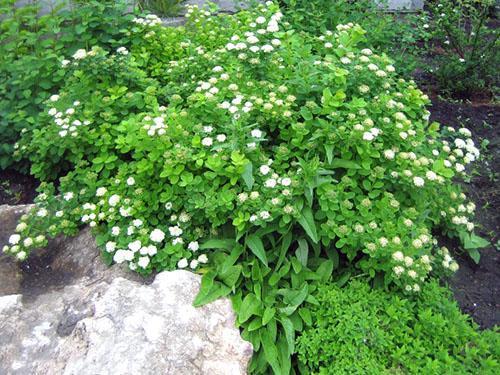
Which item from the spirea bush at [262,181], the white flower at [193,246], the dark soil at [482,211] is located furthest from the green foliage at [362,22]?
the white flower at [193,246]

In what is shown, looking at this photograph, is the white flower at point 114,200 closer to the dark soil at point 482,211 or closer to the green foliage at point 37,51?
the green foliage at point 37,51

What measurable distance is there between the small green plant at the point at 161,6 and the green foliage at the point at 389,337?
186 inches

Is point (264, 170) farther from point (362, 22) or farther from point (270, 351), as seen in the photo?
point (362, 22)

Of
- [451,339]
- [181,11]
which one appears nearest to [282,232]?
[451,339]

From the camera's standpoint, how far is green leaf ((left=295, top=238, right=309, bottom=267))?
3176 mm

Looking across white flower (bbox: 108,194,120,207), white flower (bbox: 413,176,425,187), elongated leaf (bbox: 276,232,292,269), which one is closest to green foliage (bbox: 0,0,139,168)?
white flower (bbox: 108,194,120,207)

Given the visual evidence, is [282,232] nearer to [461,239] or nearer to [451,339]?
[451,339]

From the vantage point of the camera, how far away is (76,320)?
2703 mm

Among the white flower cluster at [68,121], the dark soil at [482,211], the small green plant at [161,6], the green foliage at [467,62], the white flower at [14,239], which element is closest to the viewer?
the white flower at [14,239]

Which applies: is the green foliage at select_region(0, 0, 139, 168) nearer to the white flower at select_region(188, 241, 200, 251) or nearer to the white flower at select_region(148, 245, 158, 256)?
the white flower at select_region(148, 245, 158, 256)

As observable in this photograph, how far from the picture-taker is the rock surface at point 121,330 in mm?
2457

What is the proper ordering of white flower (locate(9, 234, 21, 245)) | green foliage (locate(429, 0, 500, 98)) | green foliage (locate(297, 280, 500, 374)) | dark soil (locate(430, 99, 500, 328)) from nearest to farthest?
green foliage (locate(297, 280, 500, 374)), white flower (locate(9, 234, 21, 245)), dark soil (locate(430, 99, 500, 328)), green foliage (locate(429, 0, 500, 98))

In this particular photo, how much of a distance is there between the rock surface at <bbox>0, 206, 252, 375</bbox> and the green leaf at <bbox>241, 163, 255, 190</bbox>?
65cm

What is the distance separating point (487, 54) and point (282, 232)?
388 centimetres
